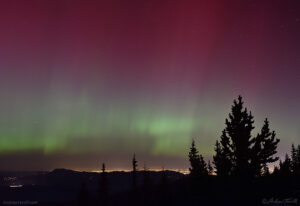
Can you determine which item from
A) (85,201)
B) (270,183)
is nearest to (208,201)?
(270,183)

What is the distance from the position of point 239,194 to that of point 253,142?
22.9ft

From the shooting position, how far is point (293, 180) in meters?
35.7

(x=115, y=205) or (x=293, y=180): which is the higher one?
(x=293, y=180)

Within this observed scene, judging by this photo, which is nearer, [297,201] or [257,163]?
[297,201]

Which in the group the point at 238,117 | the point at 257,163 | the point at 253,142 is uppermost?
the point at 238,117

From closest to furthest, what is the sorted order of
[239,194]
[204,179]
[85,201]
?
[239,194] < [204,179] < [85,201]

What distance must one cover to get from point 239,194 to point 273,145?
7.82 m

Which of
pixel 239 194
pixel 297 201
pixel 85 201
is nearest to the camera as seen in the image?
pixel 297 201

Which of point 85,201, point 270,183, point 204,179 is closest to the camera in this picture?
point 270,183

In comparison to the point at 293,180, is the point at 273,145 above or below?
above

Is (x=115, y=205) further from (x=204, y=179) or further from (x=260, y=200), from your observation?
(x=260, y=200)

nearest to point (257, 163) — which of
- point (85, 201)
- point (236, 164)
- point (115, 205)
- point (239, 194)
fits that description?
point (236, 164)

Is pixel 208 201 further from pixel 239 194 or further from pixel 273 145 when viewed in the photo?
pixel 273 145

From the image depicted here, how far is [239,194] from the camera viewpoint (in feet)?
107
